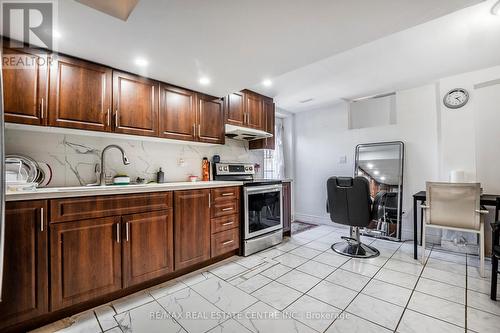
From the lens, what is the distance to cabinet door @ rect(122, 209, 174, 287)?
6.17ft

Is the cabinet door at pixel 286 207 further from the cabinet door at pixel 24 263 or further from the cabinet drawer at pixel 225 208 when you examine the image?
the cabinet door at pixel 24 263

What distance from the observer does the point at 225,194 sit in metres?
2.66

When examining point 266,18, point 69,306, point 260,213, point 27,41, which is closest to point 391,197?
point 260,213

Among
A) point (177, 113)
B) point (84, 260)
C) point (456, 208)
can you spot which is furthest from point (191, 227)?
point (456, 208)

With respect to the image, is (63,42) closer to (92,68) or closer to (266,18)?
(92,68)

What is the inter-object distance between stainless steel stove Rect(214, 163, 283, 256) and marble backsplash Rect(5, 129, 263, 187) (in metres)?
0.45

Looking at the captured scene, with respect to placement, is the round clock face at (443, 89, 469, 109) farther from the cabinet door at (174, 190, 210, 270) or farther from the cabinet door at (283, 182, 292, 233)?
the cabinet door at (174, 190, 210, 270)

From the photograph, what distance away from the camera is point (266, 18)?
1.45 m

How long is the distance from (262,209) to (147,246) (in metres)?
1.57

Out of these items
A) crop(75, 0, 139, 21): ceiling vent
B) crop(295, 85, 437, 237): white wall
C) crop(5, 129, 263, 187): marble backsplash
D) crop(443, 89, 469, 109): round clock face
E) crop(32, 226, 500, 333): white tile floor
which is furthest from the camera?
crop(295, 85, 437, 237): white wall

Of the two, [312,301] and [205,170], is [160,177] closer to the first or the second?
[205,170]

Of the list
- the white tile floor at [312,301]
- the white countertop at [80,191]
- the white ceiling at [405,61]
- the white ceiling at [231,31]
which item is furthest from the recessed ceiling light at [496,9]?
the white countertop at [80,191]

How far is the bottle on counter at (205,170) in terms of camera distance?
3.10 metres

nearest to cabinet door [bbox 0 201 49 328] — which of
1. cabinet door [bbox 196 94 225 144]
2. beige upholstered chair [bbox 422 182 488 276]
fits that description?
cabinet door [bbox 196 94 225 144]
